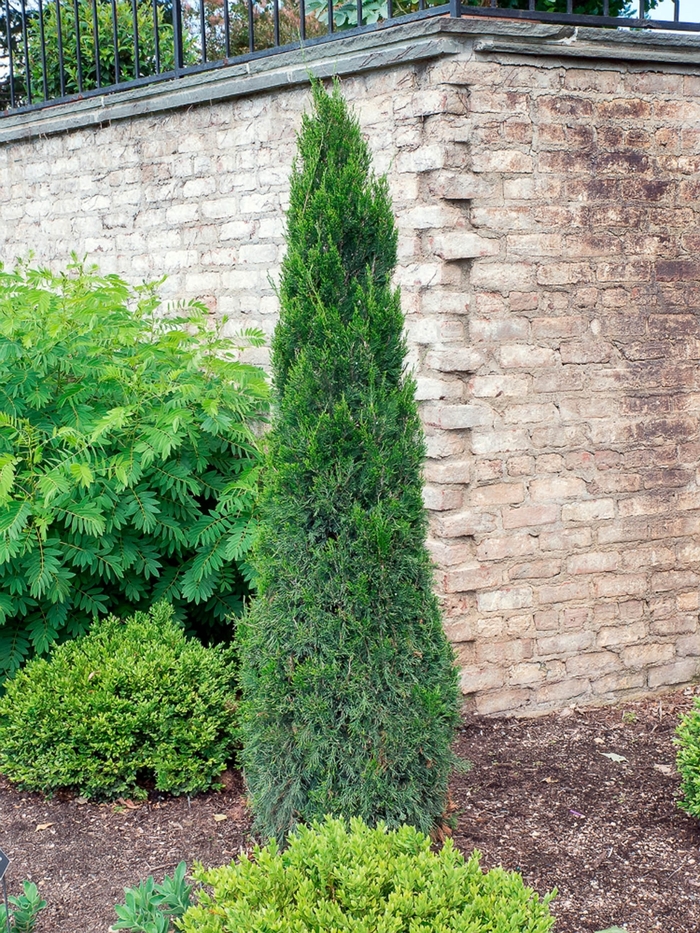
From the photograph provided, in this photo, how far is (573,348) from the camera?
5.14m

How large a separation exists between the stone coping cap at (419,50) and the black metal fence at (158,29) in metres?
0.07

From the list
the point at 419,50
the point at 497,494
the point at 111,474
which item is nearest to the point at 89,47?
the point at 419,50

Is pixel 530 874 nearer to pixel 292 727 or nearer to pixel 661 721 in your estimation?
pixel 292 727

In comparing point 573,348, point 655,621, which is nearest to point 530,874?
point 655,621

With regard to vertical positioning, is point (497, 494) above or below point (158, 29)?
below

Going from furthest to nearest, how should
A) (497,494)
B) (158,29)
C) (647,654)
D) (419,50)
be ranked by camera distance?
1. (158,29)
2. (647,654)
3. (497,494)
4. (419,50)

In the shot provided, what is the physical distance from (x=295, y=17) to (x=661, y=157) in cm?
696

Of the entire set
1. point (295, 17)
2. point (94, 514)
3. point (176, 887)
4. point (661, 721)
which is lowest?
point (661, 721)

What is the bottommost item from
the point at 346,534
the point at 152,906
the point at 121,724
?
the point at 152,906

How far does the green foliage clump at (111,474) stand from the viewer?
465 centimetres

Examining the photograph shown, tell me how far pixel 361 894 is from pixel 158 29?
24.5 ft

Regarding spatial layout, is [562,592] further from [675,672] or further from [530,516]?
[675,672]

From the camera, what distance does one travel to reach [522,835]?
4.02m

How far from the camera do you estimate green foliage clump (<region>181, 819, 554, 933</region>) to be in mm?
2473
